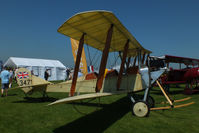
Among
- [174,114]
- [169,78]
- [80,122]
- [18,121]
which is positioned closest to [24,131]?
[18,121]

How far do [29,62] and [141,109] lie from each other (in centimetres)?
1908

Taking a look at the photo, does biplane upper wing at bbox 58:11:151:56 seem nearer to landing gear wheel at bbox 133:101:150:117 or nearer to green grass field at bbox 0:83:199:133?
landing gear wheel at bbox 133:101:150:117

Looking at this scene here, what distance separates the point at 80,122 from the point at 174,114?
3.03 m

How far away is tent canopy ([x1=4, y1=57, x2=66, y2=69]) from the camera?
18797 mm

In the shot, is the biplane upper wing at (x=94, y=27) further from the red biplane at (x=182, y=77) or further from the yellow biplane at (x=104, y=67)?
the red biplane at (x=182, y=77)

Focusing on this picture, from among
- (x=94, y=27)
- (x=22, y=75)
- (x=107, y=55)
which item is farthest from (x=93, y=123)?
(x=22, y=75)

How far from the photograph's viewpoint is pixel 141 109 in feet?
14.6

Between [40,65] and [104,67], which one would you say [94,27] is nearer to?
[104,67]

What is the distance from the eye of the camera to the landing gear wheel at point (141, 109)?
14.5ft

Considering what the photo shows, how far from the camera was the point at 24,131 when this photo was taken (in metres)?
3.41

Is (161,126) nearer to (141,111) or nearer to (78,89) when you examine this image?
(141,111)

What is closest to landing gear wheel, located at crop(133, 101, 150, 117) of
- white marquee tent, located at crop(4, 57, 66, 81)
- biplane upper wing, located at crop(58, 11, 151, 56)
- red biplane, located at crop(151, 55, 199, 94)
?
biplane upper wing, located at crop(58, 11, 151, 56)

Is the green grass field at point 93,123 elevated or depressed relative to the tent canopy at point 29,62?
depressed

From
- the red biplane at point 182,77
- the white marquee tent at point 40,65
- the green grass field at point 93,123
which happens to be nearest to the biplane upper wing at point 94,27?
the green grass field at point 93,123
